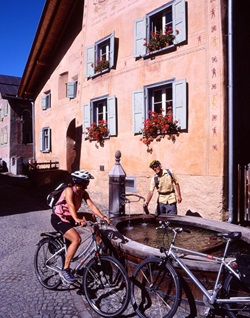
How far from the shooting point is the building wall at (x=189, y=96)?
7.77 meters

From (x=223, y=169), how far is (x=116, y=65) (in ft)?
18.4

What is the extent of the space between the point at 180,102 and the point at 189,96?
0.29 metres

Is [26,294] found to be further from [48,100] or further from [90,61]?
[48,100]

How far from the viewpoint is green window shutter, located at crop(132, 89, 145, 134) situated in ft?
31.2

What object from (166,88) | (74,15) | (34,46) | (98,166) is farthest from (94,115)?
(34,46)

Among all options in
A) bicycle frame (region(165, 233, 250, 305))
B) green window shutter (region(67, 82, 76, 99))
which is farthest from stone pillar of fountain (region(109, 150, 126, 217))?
green window shutter (region(67, 82, 76, 99))

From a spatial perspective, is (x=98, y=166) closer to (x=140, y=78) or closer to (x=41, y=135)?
(x=140, y=78)

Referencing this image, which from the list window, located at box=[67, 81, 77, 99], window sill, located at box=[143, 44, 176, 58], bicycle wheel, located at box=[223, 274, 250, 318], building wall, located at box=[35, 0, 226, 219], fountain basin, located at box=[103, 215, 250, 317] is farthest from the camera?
window, located at box=[67, 81, 77, 99]

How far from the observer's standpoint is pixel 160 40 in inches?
353

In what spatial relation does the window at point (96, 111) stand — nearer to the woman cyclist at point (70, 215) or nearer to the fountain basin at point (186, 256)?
the fountain basin at point (186, 256)

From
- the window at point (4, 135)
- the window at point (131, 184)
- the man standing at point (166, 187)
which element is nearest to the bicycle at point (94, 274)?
the man standing at point (166, 187)

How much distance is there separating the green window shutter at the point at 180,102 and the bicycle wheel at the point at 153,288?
5354mm

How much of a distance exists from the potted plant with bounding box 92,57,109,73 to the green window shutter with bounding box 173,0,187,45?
318cm

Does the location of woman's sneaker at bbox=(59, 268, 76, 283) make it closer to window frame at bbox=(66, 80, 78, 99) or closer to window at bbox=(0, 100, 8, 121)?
window frame at bbox=(66, 80, 78, 99)
